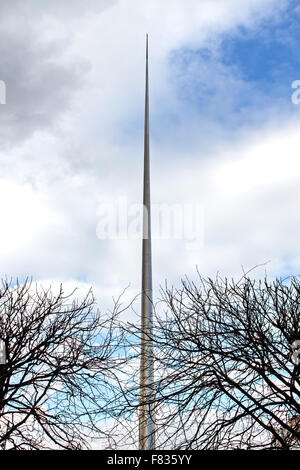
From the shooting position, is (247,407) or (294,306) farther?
(294,306)

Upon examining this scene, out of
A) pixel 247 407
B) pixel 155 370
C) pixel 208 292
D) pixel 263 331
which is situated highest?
pixel 208 292

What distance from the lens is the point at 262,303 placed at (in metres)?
9.51
